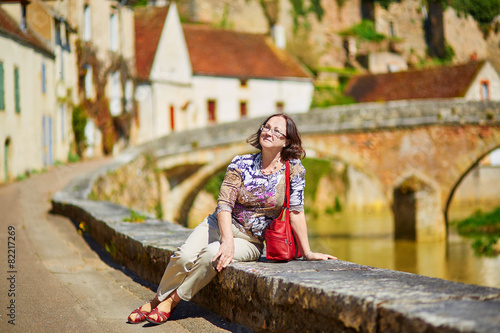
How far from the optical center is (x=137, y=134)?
23.9 metres

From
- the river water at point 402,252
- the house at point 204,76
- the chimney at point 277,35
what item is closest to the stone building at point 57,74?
the house at point 204,76

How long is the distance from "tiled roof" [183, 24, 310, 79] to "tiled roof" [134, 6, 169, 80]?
2.51 meters

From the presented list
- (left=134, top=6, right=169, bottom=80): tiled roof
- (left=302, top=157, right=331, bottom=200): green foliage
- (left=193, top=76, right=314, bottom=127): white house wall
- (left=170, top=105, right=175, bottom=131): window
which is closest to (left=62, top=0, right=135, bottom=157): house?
(left=134, top=6, right=169, bottom=80): tiled roof

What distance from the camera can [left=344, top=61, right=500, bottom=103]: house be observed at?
25172 mm

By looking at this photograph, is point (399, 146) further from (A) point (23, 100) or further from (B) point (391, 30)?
(B) point (391, 30)

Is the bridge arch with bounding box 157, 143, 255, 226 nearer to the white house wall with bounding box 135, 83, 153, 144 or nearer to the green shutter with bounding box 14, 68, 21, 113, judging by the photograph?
the green shutter with bounding box 14, 68, 21, 113

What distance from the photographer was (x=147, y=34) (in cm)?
2536

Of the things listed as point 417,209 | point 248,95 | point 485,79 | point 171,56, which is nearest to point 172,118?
point 171,56

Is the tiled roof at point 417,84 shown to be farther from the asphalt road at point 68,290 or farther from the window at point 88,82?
the asphalt road at point 68,290

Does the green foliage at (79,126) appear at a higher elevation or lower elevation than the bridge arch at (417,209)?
higher

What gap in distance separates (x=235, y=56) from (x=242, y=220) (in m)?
25.8

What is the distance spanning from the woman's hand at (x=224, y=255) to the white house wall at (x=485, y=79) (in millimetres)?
23744

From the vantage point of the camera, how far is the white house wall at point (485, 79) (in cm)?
2505

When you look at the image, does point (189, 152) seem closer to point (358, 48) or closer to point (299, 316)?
point (299, 316)
